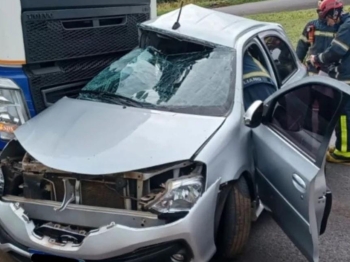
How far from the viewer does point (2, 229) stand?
11.2ft

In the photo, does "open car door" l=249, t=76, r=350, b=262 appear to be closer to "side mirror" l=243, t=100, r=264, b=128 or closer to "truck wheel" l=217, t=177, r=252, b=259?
"side mirror" l=243, t=100, r=264, b=128

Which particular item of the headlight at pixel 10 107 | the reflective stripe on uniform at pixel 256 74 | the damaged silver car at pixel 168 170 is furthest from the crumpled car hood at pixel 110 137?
the reflective stripe on uniform at pixel 256 74

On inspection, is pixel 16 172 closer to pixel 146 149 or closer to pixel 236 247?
pixel 146 149

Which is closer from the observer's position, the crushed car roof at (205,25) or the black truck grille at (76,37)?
the crushed car roof at (205,25)

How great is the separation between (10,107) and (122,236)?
1978mm

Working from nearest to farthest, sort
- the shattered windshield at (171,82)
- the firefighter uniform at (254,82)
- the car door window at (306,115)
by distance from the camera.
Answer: the car door window at (306,115), the shattered windshield at (171,82), the firefighter uniform at (254,82)

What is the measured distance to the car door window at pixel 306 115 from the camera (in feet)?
10.7

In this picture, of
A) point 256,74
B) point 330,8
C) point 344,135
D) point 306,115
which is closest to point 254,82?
point 256,74

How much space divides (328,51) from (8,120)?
3.50 meters

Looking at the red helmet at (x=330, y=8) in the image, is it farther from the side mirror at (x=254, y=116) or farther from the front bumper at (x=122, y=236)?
the front bumper at (x=122, y=236)

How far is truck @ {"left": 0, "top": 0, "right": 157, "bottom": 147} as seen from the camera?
14.7 feet

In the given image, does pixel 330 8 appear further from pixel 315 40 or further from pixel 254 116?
pixel 254 116

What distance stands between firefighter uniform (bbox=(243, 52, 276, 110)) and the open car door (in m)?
0.43

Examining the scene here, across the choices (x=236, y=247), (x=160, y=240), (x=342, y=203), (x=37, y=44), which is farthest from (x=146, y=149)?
(x=342, y=203)
